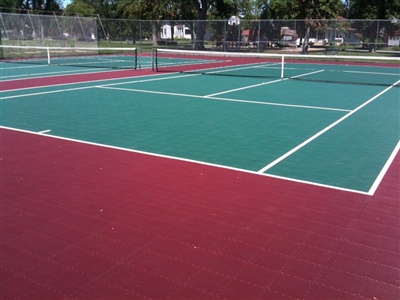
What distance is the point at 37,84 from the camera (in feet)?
57.7

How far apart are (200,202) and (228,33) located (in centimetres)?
3638

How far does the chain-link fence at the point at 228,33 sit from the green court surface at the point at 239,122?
1750 cm

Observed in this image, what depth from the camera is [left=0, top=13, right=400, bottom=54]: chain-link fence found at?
32562mm

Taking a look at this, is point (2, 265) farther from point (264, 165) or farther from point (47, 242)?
point (264, 165)

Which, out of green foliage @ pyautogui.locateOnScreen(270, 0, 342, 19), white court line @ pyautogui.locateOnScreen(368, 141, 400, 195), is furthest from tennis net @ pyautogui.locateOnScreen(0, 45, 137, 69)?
white court line @ pyautogui.locateOnScreen(368, 141, 400, 195)

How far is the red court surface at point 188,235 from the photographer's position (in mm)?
4000

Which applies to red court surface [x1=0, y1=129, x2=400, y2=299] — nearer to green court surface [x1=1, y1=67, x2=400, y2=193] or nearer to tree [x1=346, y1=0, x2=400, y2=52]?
green court surface [x1=1, y1=67, x2=400, y2=193]

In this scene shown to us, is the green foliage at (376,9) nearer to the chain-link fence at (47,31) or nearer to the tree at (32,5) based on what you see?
the chain-link fence at (47,31)

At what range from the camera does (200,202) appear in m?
5.87

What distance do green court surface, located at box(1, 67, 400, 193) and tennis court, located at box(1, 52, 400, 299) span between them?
0.18ft

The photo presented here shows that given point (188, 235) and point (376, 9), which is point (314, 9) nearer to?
point (376, 9)

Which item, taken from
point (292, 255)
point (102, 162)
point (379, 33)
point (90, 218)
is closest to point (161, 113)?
point (102, 162)

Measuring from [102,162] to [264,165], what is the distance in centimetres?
280

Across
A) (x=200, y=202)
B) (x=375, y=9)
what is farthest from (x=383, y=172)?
(x=375, y=9)
